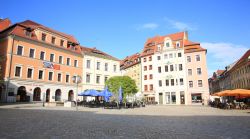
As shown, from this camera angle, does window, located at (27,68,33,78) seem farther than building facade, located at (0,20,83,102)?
Yes

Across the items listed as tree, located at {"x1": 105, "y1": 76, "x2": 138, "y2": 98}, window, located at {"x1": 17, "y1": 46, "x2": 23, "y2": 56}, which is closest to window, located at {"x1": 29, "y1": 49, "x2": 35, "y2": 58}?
window, located at {"x1": 17, "y1": 46, "x2": 23, "y2": 56}

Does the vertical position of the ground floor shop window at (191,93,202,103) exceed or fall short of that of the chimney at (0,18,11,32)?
it falls short

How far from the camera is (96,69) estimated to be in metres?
46.0

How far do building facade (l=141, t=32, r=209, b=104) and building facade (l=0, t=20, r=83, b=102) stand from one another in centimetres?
2032

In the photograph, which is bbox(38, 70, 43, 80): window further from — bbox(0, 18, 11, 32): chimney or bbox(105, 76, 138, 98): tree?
bbox(105, 76, 138, 98): tree

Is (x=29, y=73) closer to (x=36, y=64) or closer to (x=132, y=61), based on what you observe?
(x=36, y=64)

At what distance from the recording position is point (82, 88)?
43.1 metres

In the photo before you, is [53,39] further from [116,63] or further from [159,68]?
[159,68]

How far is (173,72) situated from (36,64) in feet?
105

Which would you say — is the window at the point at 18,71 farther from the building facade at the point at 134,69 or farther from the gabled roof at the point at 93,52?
the building facade at the point at 134,69

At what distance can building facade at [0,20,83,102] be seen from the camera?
3117 centimetres

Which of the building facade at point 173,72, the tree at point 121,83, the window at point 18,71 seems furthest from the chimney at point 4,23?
the building facade at point 173,72

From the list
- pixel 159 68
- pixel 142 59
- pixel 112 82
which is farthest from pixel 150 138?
pixel 142 59

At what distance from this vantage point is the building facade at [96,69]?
44.1 m
